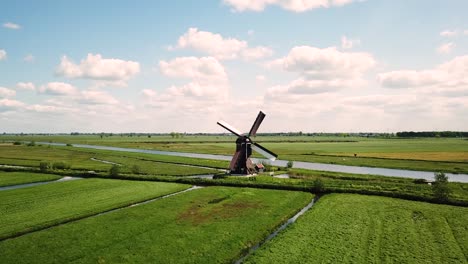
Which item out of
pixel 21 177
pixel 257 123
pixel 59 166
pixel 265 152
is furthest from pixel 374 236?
pixel 59 166

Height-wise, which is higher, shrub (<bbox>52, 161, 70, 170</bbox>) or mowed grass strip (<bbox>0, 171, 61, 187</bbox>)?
shrub (<bbox>52, 161, 70, 170</bbox>)

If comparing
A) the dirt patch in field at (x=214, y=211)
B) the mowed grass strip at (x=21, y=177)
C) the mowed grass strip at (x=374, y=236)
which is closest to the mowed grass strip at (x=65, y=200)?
the mowed grass strip at (x=21, y=177)

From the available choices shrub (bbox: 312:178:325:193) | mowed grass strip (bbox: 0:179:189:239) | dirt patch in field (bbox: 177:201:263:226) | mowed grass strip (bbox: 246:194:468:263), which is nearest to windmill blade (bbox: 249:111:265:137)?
mowed grass strip (bbox: 0:179:189:239)

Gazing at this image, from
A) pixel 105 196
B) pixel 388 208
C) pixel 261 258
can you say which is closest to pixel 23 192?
pixel 105 196

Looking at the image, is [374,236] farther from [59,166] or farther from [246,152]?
[59,166]

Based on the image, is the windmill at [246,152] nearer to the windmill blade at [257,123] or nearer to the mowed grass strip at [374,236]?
the windmill blade at [257,123]

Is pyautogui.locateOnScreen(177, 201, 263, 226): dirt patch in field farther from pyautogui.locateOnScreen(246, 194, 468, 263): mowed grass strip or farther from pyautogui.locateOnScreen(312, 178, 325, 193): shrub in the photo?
pyautogui.locateOnScreen(312, 178, 325, 193): shrub
